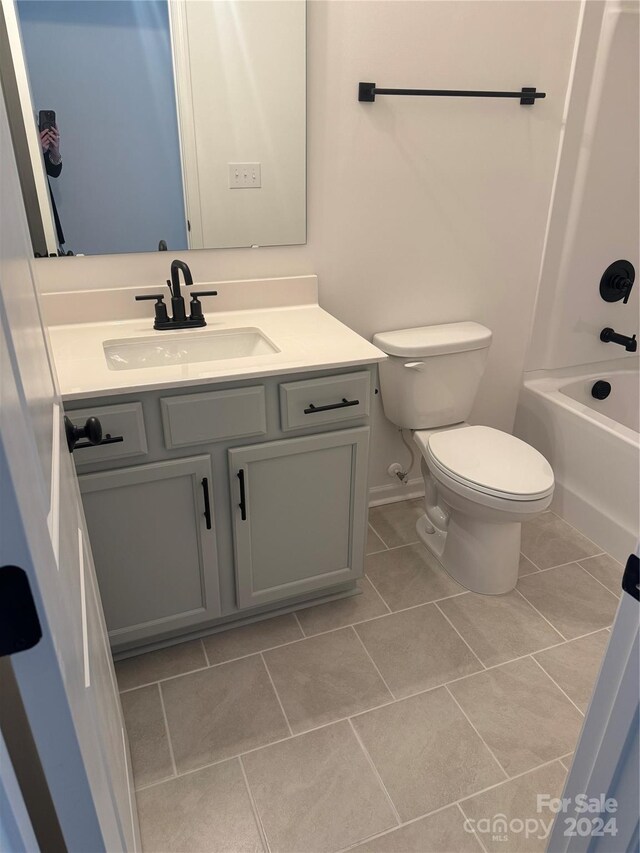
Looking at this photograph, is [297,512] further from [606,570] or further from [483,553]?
[606,570]

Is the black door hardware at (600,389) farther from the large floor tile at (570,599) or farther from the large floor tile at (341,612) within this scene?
the large floor tile at (341,612)

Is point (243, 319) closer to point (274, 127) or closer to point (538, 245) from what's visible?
point (274, 127)

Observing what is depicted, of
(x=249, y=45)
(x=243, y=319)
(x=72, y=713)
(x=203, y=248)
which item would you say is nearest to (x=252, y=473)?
(x=243, y=319)

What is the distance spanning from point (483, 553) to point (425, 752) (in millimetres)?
693

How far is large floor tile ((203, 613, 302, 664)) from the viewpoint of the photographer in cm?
189

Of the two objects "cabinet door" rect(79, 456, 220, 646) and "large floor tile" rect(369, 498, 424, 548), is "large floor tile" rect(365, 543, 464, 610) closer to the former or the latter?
"large floor tile" rect(369, 498, 424, 548)

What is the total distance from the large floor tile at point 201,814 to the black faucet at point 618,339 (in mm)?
2075

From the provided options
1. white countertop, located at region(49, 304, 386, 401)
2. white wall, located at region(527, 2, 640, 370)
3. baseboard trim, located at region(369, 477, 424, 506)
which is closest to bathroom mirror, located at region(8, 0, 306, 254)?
white countertop, located at region(49, 304, 386, 401)

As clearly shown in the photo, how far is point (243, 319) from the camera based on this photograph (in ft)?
6.50

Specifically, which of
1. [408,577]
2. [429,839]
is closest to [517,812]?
[429,839]

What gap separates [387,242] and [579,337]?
977mm

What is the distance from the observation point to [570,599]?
2119mm

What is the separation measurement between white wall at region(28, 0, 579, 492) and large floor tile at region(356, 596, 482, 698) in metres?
0.77

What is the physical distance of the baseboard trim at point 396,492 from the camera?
8.55 feet
